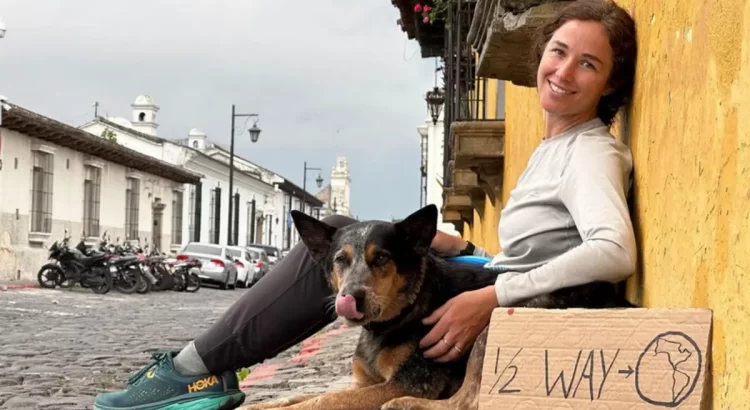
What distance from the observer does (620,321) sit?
8.53 feet

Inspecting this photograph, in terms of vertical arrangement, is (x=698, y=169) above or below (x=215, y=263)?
above

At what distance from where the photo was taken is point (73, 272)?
24.7 m

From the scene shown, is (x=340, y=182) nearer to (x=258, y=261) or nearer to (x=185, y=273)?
(x=258, y=261)

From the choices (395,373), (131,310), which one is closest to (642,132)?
(395,373)

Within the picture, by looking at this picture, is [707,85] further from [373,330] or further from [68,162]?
[68,162]

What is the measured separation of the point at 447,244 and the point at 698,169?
1.88 metres

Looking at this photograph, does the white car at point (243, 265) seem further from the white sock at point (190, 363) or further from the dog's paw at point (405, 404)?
the dog's paw at point (405, 404)

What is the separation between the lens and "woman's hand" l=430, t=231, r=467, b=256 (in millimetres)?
4316

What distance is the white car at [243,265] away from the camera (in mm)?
36469

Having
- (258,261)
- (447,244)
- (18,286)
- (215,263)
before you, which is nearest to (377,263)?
(447,244)

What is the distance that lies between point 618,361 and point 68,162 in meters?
29.6

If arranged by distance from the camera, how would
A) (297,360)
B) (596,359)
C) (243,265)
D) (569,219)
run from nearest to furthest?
(596,359) < (569,219) < (297,360) < (243,265)

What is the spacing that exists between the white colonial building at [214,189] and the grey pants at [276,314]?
39.8 metres

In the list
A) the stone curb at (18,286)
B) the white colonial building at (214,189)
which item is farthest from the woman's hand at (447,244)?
the white colonial building at (214,189)
